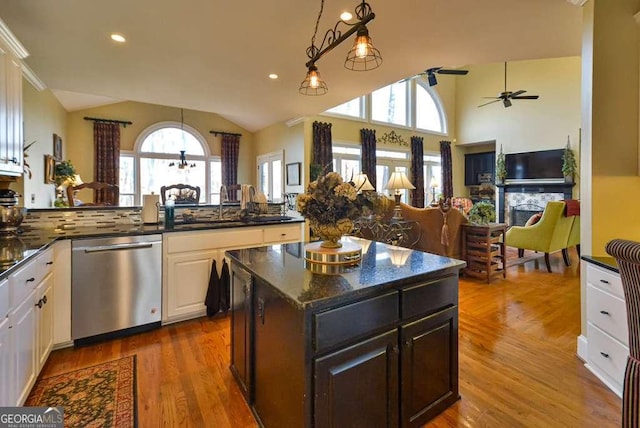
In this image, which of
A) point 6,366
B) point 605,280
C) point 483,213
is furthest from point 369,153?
point 6,366

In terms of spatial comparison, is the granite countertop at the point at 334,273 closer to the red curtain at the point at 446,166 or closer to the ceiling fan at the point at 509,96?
the ceiling fan at the point at 509,96

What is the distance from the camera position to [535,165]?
25.8 feet

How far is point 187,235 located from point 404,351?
7.25ft

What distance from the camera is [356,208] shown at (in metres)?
1.63

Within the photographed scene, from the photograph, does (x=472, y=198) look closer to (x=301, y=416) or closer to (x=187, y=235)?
(x=187, y=235)

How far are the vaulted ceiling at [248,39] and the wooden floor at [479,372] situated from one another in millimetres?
2642

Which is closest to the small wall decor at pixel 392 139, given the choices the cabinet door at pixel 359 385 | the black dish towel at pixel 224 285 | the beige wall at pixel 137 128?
the beige wall at pixel 137 128

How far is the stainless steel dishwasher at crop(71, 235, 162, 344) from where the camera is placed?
2.41m

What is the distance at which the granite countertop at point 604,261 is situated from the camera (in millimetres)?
1886

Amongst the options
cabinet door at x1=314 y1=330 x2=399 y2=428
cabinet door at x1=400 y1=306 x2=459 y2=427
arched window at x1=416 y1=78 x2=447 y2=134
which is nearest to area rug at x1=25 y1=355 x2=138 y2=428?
cabinet door at x1=314 y1=330 x2=399 y2=428

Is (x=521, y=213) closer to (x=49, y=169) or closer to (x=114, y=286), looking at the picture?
(x=114, y=286)

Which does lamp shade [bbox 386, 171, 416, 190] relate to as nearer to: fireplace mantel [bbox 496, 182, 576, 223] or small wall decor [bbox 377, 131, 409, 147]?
small wall decor [bbox 377, 131, 409, 147]

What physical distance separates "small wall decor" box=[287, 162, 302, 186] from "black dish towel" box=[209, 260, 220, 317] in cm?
354

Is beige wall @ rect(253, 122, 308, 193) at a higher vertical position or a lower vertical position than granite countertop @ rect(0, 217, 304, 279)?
higher
